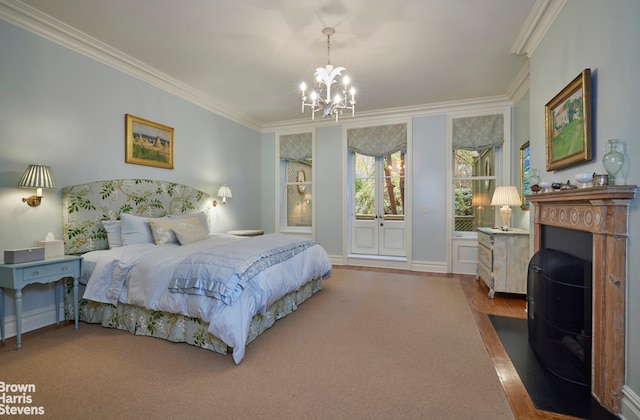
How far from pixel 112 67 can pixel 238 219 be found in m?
3.00

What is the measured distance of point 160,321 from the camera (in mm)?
2578

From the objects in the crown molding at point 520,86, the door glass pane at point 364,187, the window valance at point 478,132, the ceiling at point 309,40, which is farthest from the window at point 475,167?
the door glass pane at point 364,187

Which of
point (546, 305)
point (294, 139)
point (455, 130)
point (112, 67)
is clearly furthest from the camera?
point (294, 139)

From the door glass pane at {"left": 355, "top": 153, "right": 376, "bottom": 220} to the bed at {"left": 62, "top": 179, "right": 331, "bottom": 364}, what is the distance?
2.33 meters

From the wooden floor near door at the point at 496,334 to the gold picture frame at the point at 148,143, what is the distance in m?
4.24

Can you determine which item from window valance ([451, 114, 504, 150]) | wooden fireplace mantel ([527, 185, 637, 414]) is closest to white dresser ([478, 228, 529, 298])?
window valance ([451, 114, 504, 150])

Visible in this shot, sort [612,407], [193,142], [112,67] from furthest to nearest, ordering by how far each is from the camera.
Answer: [193,142]
[112,67]
[612,407]

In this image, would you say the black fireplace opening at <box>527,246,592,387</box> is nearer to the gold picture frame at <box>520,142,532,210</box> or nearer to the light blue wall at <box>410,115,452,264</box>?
the gold picture frame at <box>520,142,532,210</box>

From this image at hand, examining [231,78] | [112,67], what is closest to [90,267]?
[112,67]

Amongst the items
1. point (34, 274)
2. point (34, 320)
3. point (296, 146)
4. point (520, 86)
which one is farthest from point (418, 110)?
point (34, 320)

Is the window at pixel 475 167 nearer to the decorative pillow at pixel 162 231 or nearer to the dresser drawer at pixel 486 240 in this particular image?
the dresser drawer at pixel 486 240

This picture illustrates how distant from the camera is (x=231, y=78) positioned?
13.5ft

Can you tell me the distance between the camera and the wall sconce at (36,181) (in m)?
2.59

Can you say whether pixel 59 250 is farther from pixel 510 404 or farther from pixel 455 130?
pixel 455 130
